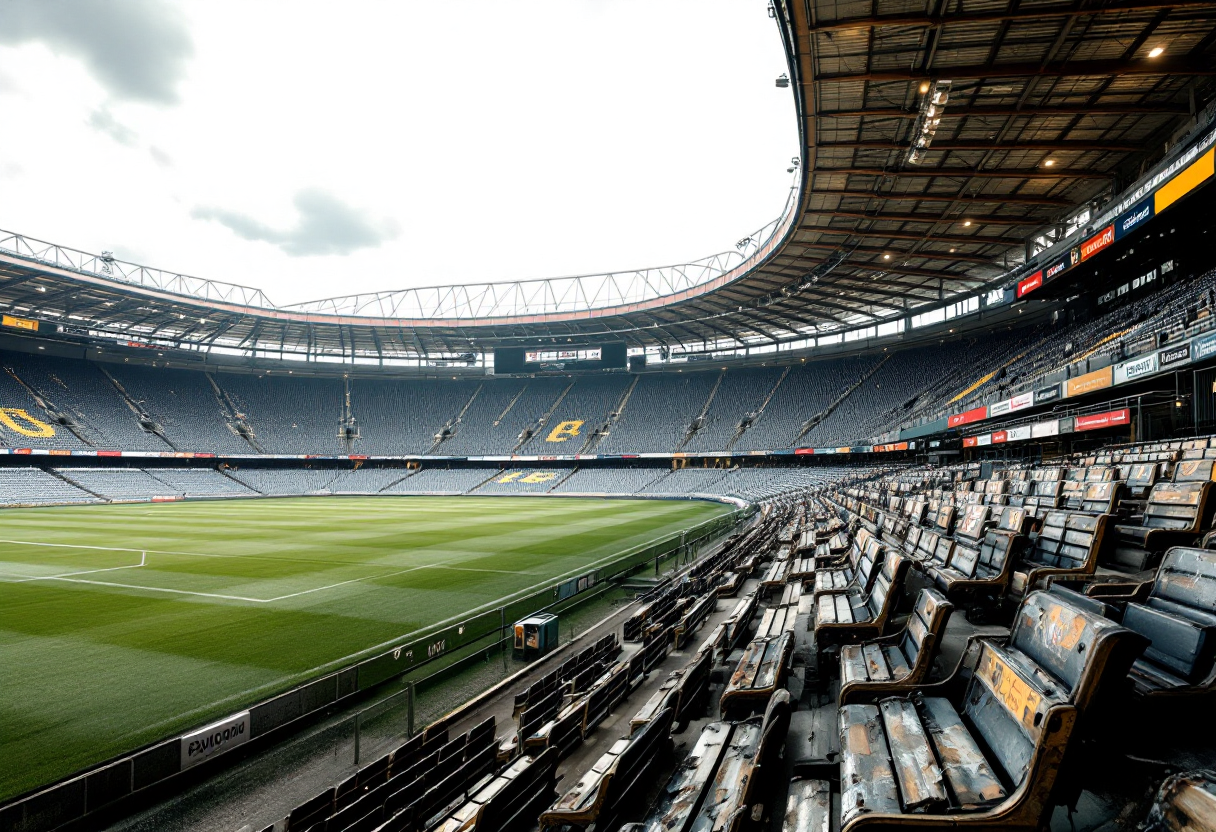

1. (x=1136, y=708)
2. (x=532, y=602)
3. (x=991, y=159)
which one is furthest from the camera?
(x=991, y=159)

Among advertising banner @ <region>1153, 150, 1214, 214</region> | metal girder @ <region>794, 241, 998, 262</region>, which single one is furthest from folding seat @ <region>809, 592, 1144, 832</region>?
metal girder @ <region>794, 241, 998, 262</region>

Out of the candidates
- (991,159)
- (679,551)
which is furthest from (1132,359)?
(679,551)

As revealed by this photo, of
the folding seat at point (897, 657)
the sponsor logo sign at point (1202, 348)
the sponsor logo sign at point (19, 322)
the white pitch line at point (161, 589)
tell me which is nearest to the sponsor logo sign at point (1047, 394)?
the sponsor logo sign at point (1202, 348)

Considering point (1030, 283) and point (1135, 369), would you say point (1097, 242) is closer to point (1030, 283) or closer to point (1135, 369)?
point (1030, 283)

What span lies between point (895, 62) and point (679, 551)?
48.7ft

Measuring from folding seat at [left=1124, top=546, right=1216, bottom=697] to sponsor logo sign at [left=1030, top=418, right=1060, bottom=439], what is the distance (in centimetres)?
2032

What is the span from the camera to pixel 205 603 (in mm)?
13406

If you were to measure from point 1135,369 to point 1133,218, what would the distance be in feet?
21.3

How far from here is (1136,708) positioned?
8.38 ft

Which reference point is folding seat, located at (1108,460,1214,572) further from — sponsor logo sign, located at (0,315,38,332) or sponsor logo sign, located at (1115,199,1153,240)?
sponsor logo sign, located at (0,315,38,332)

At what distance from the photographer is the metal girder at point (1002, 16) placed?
14094 millimetres

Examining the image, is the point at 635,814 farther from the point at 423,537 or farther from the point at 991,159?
the point at 991,159

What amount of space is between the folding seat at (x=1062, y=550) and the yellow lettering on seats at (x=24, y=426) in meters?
63.9

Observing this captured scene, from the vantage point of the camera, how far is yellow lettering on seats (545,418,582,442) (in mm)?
62312
